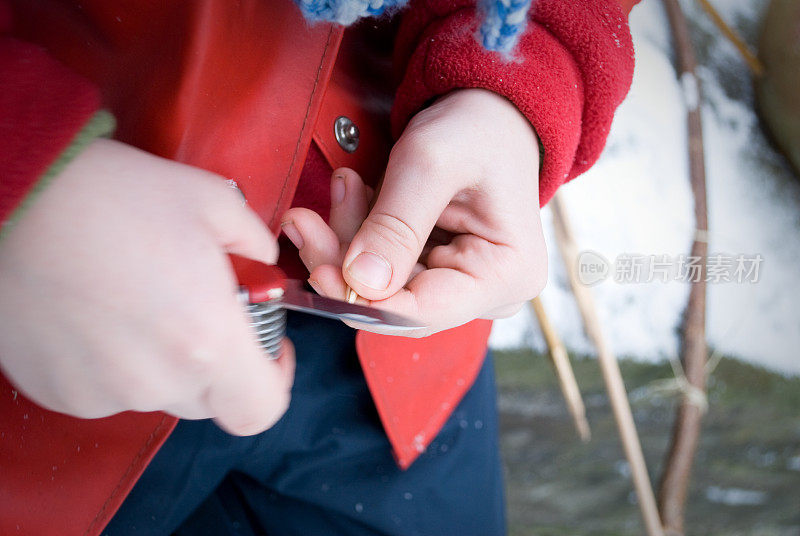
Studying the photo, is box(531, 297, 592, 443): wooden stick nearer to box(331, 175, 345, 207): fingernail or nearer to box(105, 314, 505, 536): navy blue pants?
box(105, 314, 505, 536): navy blue pants

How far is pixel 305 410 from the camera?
51 cm

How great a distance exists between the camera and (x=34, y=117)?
26 cm

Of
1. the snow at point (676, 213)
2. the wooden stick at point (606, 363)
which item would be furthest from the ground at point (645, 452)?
the wooden stick at point (606, 363)

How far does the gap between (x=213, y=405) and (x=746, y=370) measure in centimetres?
153

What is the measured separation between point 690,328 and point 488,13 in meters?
1.23

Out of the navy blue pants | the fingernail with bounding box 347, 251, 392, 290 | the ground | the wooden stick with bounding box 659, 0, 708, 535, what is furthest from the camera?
the ground

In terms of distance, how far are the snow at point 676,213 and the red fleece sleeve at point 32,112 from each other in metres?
1.18

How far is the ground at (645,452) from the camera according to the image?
4.67ft

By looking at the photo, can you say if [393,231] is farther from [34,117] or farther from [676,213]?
[676,213]

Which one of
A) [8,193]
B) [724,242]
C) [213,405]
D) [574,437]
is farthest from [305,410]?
[724,242]

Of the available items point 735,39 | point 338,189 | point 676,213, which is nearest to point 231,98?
point 338,189

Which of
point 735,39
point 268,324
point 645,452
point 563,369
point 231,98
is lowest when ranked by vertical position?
point 645,452

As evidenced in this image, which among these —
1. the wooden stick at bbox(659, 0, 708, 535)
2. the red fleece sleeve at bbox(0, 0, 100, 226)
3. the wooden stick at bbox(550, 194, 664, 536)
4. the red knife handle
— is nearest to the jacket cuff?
the red fleece sleeve at bbox(0, 0, 100, 226)

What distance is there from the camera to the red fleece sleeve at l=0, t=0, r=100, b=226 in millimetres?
240
